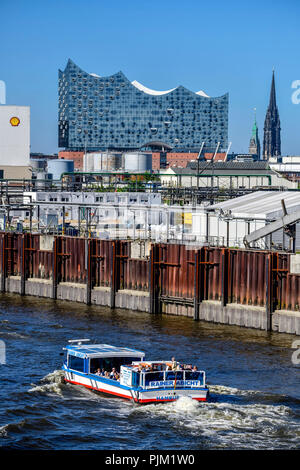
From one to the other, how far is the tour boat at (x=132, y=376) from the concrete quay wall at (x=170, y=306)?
49.1 feet

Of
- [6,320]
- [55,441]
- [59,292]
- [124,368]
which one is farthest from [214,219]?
[55,441]

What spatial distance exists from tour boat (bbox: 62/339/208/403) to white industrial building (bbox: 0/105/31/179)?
4431 inches

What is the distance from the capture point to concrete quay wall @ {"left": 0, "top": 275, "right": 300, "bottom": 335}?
58.8 metres

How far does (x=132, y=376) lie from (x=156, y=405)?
1.78 meters

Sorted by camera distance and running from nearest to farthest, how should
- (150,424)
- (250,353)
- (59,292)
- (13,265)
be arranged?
1. (150,424)
2. (250,353)
3. (59,292)
4. (13,265)

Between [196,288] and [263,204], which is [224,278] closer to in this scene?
[196,288]

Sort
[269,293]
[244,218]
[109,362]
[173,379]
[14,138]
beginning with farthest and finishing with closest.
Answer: [14,138]
[244,218]
[269,293]
[109,362]
[173,379]

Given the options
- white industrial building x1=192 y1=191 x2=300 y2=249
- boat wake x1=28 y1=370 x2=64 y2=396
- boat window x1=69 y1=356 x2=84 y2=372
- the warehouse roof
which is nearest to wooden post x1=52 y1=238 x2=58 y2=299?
white industrial building x1=192 y1=191 x2=300 y2=249

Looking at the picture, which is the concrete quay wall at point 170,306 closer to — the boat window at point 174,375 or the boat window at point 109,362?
the boat window at point 109,362

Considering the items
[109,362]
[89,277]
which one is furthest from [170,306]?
[109,362]

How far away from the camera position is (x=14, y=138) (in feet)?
513

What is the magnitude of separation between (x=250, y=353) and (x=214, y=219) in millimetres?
29773
